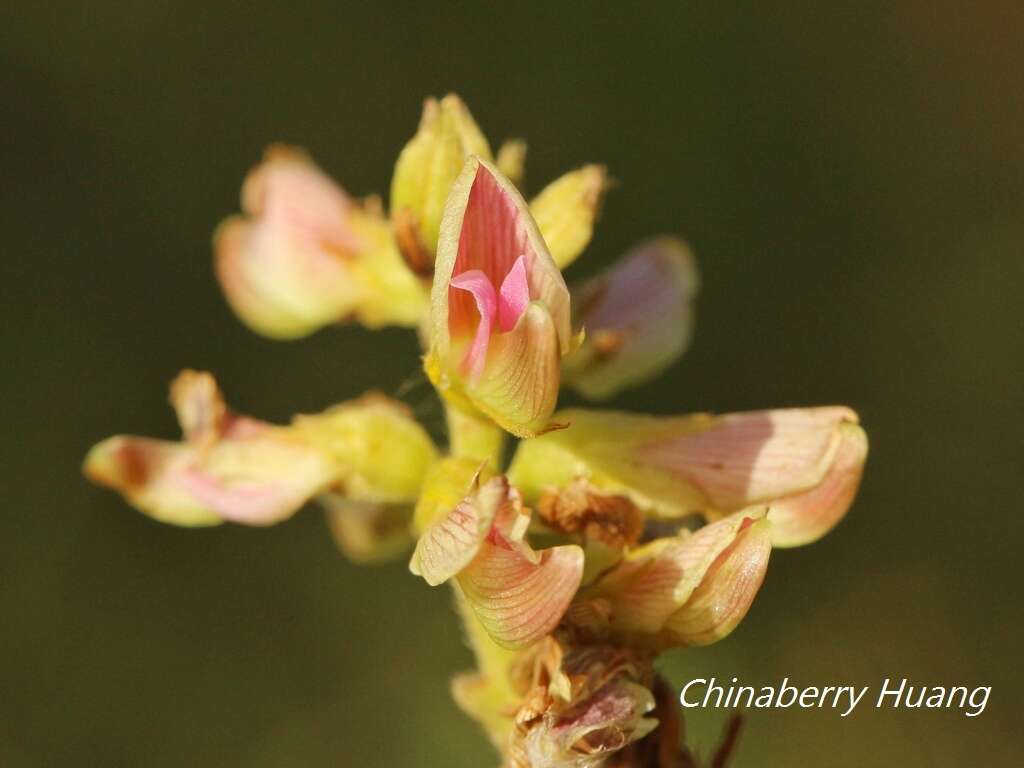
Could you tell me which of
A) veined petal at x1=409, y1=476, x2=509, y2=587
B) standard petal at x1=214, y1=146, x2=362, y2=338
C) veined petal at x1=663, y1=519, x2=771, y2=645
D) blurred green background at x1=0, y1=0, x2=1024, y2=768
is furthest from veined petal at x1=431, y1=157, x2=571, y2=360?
blurred green background at x1=0, y1=0, x2=1024, y2=768

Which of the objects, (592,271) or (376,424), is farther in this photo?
(592,271)

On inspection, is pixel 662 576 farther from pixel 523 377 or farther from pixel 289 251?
pixel 289 251

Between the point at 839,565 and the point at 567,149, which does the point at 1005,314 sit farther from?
the point at 567,149

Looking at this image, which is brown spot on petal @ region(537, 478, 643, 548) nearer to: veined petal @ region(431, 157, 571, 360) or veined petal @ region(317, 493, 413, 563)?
veined petal @ region(431, 157, 571, 360)

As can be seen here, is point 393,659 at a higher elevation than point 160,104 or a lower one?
lower

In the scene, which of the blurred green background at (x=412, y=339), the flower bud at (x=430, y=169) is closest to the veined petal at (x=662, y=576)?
the flower bud at (x=430, y=169)

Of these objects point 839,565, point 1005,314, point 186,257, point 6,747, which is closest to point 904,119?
point 1005,314

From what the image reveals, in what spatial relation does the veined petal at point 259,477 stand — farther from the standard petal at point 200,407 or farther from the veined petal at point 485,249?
the veined petal at point 485,249
